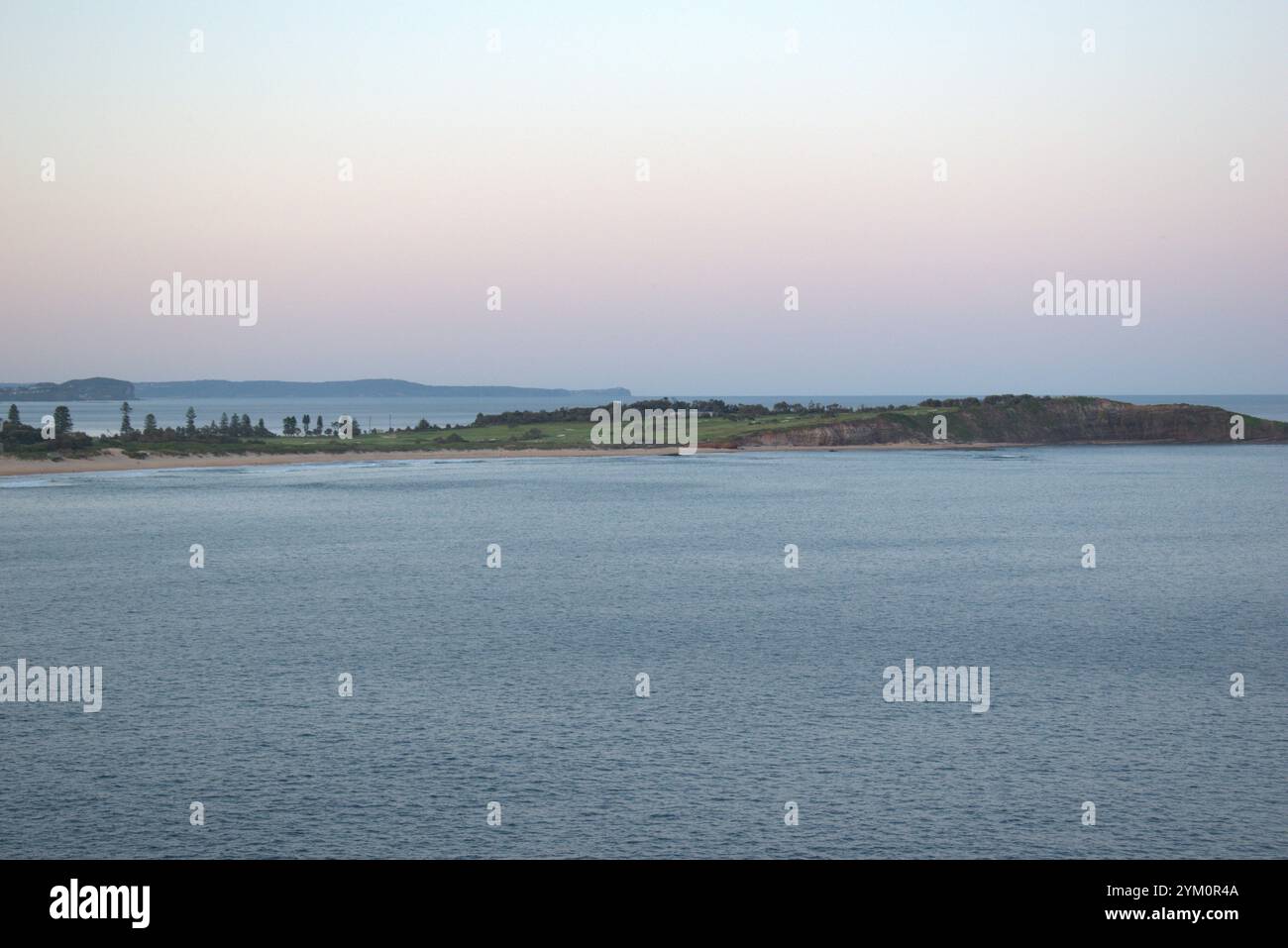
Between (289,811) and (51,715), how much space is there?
43.8 feet

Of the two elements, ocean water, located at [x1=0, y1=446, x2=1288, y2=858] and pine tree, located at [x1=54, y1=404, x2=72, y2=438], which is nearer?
ocean water, located at [x1=0, y1=446, x2=1288, y2=858]

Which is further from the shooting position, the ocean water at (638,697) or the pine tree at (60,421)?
the pine tree at (60,421)

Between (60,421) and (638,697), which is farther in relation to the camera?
(60,421)

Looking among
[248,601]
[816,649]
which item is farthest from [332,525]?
[816,649]

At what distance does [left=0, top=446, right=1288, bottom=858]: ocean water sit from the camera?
1144 inches

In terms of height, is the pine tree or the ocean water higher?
the pine tree

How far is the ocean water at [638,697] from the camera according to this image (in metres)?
29.1

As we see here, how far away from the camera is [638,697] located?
41.0 meters

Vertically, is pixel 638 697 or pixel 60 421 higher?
pixel 60 421

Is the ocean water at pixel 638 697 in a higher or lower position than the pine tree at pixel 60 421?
lower

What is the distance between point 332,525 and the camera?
101062 millimetres
